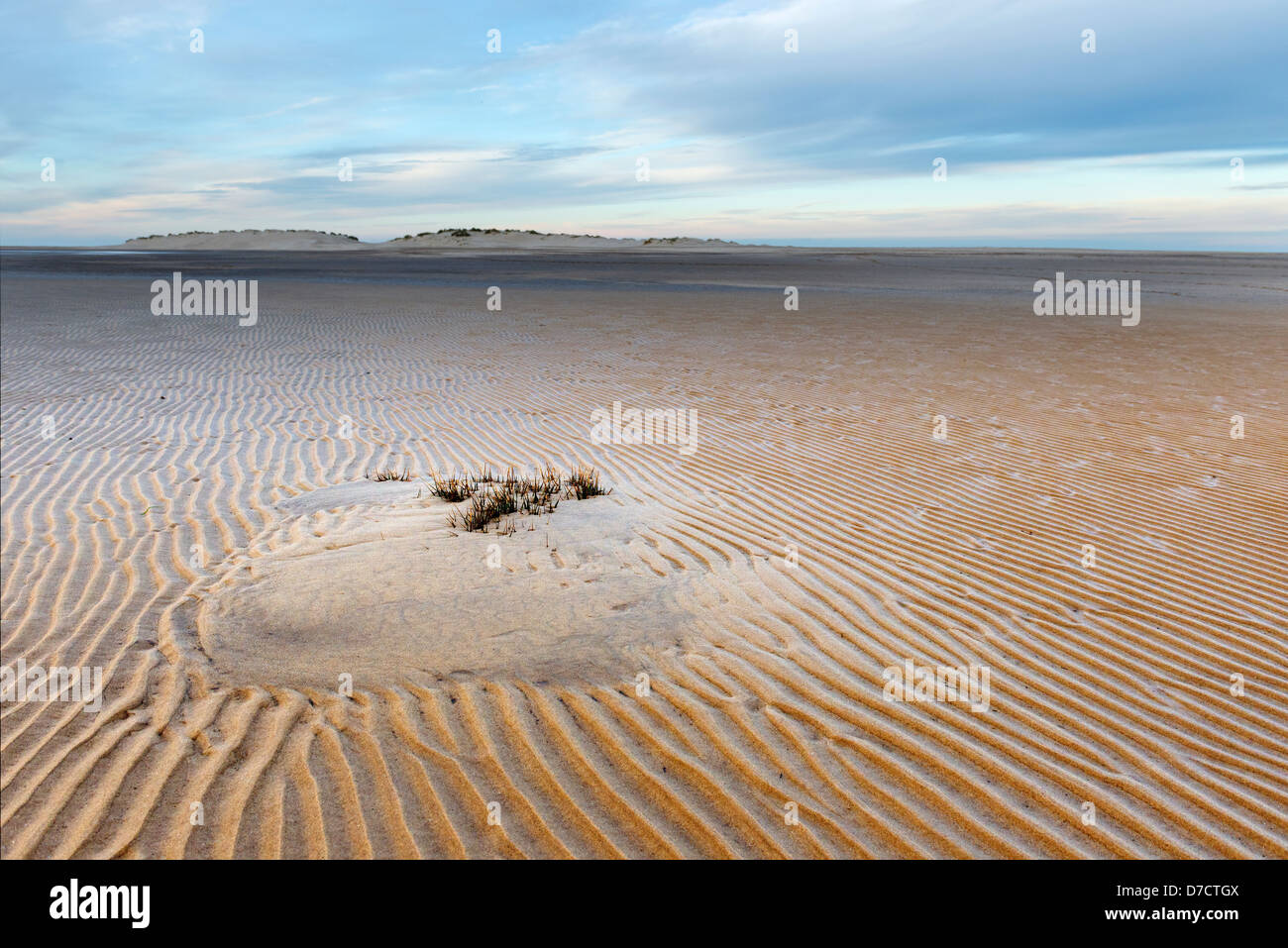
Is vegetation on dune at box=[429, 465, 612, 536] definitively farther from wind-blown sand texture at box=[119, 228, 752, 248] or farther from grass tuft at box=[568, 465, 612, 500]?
wind-blown sand texture at box=[119, 228, 752, 248]

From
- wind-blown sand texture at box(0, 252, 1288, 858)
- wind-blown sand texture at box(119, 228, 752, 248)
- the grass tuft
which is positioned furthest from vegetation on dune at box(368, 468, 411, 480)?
wind-blown sand texture at box(119, 228, 752, 248)

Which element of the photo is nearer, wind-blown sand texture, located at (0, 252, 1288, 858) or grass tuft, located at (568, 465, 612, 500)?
wind-blown sand texture, located at (0, 252, 1288, 858)

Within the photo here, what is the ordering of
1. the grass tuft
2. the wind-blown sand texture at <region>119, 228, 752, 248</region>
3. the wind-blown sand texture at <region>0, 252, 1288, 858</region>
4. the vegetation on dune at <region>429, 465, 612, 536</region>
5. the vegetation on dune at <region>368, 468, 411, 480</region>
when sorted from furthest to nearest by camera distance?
the wind-blown sand texture at <region>119, 228, 752, 248</region>
the vegetation on dune at <region>368, 468, 411, 480</region>
the grass tuft
the vegetation on dune at <region>429, 465, 612, 536</region>
the wind-blown sand texture at <region>0, 252, 1288, 858</region>

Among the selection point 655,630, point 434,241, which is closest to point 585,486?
point 655,630

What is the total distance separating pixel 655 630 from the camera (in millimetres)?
4352

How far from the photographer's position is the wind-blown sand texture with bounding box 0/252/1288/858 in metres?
3.02

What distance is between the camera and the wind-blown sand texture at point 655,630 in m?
3.02

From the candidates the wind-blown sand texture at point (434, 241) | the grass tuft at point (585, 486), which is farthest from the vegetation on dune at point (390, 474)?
the wind-blown sand texture at point (434, 241)

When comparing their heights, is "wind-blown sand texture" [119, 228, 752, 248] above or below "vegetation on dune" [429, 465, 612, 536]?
above

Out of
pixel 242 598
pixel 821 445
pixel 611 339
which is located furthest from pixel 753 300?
pixel 242 598

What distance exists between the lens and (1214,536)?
583 centimetres

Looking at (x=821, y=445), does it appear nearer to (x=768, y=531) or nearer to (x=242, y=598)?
(x=768, y=531)
